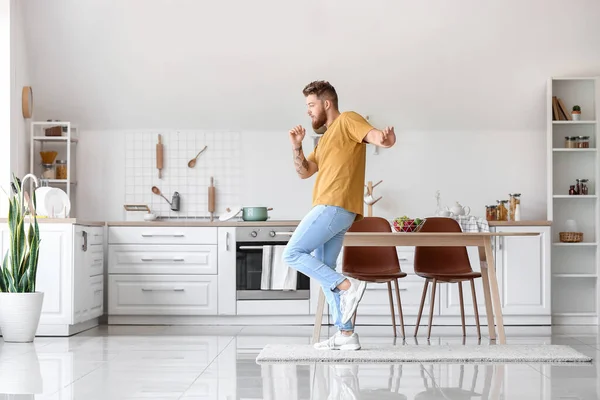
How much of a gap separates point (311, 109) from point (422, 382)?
1.59 m

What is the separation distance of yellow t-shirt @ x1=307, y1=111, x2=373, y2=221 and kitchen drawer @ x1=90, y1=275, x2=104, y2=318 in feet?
8.07

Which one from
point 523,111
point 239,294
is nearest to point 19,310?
point 239,294

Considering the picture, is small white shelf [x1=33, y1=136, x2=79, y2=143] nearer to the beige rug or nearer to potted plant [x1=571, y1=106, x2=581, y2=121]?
the beige rug

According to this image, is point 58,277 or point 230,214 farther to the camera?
point 230,214

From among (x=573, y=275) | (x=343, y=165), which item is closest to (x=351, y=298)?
(x=343, y=165)

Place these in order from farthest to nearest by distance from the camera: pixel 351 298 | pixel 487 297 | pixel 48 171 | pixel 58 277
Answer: pixel 48 171 → pixel 58 277 → pixel 487 297 → pixel 351 298

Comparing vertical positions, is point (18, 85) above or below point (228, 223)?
above

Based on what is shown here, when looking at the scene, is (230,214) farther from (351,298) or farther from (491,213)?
(351,298)

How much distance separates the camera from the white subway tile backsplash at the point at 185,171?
691 centimetres

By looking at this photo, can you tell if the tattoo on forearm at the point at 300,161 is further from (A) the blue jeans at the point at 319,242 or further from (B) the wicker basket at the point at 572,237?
(B) the wicker basket at the point at 572,237

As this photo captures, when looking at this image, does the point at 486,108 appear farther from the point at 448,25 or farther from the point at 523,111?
the point at 448,25

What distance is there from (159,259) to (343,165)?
2615 millimetres

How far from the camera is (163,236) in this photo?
6277 mm

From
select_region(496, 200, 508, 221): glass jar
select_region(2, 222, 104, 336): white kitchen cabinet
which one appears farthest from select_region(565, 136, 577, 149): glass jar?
select_region(2, 222, 104, 336): white kitchen cabinet
